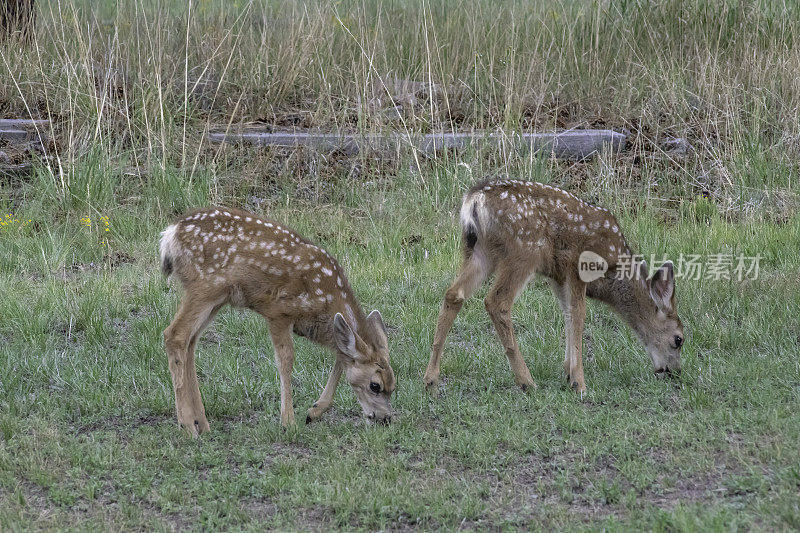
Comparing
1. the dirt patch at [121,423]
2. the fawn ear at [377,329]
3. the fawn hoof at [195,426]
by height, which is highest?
the fawn ear at [377,329]

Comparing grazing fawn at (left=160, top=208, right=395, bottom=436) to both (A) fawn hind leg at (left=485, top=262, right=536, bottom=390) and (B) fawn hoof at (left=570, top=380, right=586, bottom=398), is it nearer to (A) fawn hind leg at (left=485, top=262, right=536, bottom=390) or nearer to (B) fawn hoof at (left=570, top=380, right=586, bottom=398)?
(A) fawn hind leg at (left=485, top=262, right=536, bottom=390)

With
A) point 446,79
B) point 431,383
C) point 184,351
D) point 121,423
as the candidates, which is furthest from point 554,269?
point 446,79

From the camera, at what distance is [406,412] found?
20.6 ft

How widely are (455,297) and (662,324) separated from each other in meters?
1.43

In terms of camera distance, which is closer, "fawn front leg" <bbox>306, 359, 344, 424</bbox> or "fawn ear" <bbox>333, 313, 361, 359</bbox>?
"fawn ear" <bbox>333, 313, 361, 359</bbox>

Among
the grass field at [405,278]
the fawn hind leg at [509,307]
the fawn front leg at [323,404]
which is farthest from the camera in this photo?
the fawn hind leg at [509,307]

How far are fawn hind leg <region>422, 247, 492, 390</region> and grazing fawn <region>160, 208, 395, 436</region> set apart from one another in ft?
2.04

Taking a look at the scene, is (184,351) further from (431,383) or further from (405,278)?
(405,278)

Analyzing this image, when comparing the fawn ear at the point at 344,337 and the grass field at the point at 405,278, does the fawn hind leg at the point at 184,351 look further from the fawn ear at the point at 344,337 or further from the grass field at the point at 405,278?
the fawn ear at the point at 344,337

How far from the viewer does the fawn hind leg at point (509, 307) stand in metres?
6.65

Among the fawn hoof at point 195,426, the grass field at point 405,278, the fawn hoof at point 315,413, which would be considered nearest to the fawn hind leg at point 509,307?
the grass field at point 405,278

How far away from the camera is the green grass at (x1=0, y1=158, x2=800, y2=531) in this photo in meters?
4.89

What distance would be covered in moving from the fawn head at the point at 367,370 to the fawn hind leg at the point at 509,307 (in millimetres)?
874

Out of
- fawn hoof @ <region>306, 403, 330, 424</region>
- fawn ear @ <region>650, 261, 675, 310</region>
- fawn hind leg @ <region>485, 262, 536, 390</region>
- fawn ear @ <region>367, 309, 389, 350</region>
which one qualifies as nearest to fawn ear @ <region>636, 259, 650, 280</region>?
fawn ear @ <region>650, 261, 675, 310</region>
